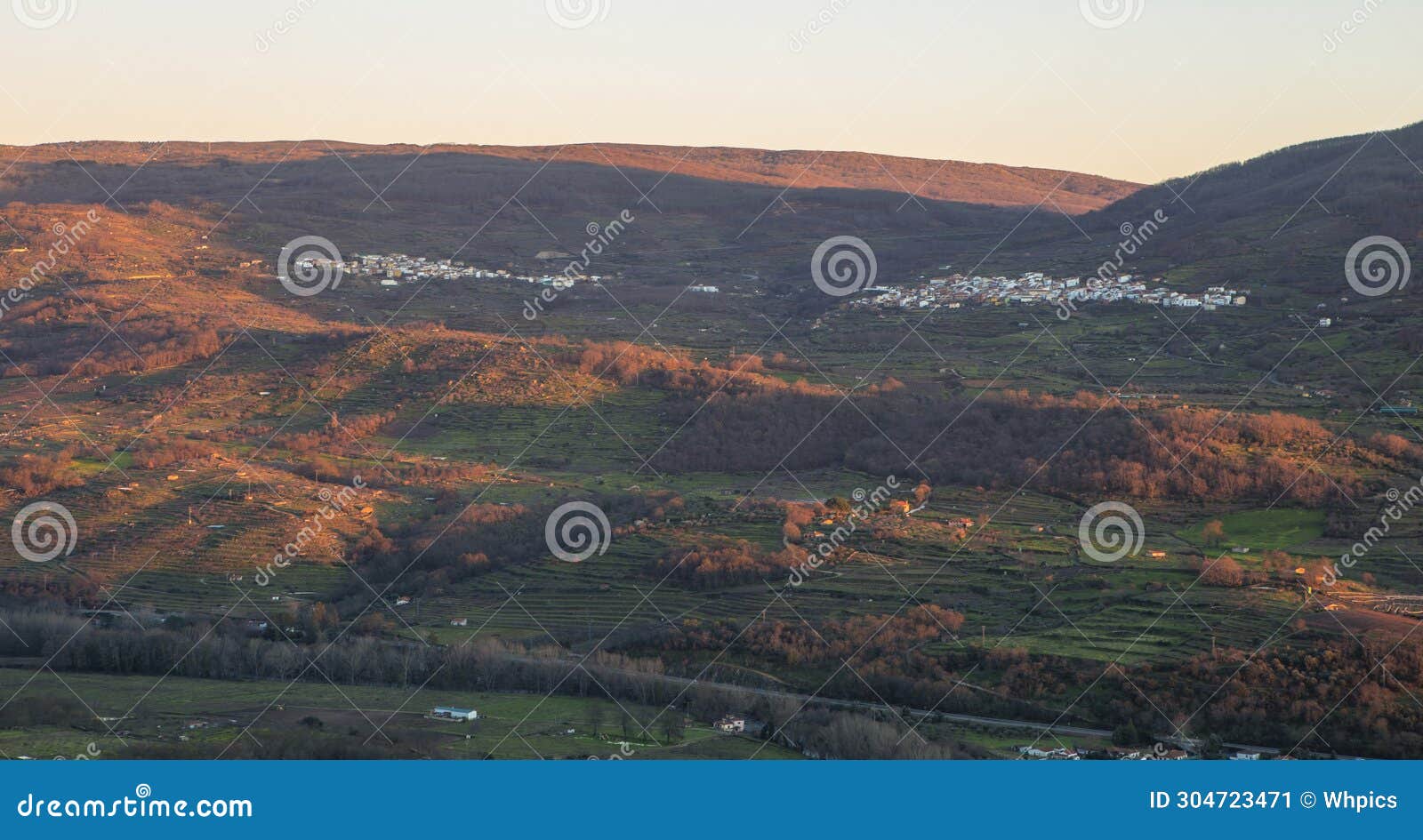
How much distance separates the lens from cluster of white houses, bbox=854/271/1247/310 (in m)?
75.5

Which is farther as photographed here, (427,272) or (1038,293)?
(427,272)

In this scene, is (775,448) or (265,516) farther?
(775,448)

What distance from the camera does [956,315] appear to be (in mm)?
79750

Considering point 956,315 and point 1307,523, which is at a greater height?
point 956,315

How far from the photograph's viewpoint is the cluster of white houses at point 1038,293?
7550cm

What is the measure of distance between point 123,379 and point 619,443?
88.9 feet

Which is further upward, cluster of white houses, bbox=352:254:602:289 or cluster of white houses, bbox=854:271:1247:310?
cluster of white houses, bbox=352:254:602:289

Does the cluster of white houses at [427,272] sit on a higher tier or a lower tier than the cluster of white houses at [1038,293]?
higher

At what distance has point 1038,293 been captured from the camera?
8300 centimetres

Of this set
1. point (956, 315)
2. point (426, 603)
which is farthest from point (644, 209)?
point (426, 603)

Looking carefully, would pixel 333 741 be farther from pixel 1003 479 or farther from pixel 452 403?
pixel 452 403

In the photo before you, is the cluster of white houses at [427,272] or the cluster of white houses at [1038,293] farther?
the cluster of white houses at [427,272]

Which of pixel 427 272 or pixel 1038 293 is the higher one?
pixel 427 272

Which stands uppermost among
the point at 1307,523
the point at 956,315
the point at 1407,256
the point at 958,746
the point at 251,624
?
the point at 956,315
